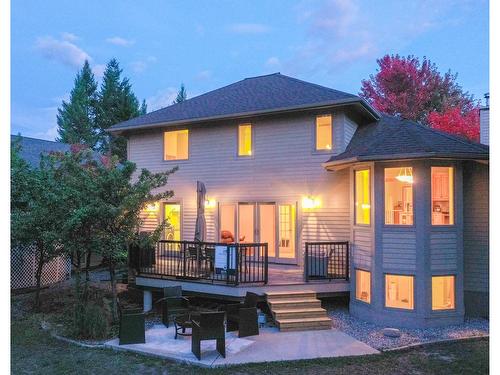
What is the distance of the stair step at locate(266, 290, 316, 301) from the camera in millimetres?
8930

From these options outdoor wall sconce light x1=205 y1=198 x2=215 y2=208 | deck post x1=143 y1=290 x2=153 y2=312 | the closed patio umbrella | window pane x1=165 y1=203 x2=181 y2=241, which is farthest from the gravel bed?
window pane x1=165 y1=203 x2=181 y2=241

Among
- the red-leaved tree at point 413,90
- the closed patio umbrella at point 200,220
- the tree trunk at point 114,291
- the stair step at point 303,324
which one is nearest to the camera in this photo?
the stair step at point 303,324

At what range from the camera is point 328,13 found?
31.8 metres

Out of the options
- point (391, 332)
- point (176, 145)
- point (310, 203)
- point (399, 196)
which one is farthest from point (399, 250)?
point (176, 145)

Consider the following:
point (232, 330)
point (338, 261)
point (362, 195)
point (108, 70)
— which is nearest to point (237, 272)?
point (232, 330)

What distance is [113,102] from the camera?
1464 inches

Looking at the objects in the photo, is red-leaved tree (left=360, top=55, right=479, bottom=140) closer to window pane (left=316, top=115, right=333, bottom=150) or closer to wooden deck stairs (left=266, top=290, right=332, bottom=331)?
window pane (left=316, top=115, right=333, bottom=150)

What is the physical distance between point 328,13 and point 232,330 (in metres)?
30.2

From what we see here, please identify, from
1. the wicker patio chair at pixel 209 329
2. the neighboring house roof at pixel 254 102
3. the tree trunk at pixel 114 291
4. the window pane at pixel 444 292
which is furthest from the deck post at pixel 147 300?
the window pane at pixel 444 292

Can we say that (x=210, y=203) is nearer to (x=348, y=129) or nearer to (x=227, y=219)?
(x=227, y=219)

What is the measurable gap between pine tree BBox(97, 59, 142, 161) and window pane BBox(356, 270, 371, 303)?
31566mm

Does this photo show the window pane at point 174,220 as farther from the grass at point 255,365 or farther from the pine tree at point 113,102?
the pine tree at point 113,102

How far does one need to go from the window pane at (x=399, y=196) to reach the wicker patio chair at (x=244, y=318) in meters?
3.79

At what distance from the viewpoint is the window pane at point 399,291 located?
352 inches
